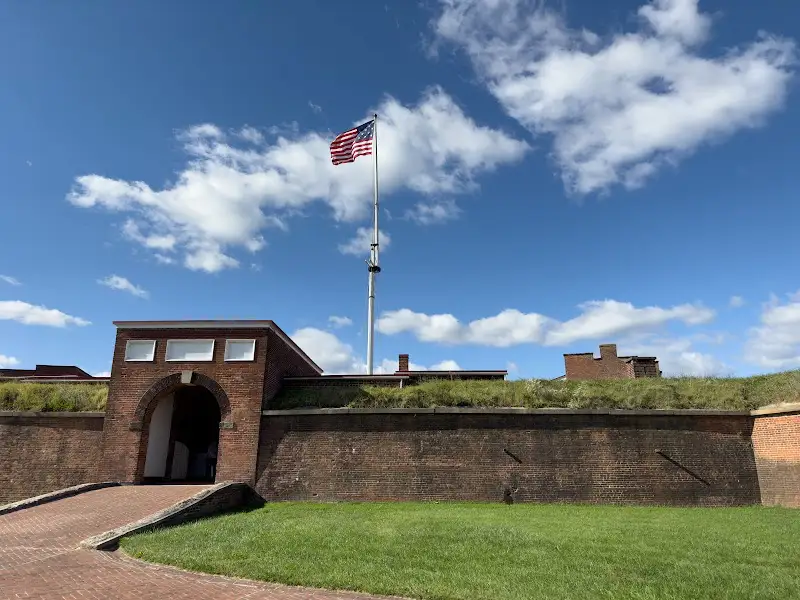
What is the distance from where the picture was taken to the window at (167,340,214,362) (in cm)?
1722

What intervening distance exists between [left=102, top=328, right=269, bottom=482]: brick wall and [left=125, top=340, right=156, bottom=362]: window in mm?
132

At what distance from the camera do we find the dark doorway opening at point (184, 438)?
59.5 feet

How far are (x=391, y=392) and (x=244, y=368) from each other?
15.4ft

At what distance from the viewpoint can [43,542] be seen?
32.3ft

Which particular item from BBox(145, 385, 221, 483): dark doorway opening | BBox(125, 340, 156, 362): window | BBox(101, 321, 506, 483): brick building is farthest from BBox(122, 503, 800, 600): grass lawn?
BBox(125, 340, 156, 362): window

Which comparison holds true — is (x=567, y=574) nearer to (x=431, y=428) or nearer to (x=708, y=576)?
(x=708, y=576)

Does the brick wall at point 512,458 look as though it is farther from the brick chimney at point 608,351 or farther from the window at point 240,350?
the brick chimney at point 608,351

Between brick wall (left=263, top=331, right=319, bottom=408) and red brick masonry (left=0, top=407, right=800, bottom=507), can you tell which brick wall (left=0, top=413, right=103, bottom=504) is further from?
brick wall (left=263, top=331, right=319, bottom=408)

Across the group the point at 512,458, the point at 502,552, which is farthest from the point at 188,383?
the point at 502,552

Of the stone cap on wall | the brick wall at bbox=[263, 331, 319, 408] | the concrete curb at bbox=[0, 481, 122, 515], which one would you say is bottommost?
the concrete curb at bbox=[0, 481, 122, 515]

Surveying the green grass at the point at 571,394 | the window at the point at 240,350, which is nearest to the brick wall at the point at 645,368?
the green grass at the point at 571,394

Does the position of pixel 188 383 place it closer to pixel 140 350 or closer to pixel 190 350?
pixel 190 350

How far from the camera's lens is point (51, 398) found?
690 inches

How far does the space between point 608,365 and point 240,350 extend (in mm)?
19522
